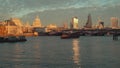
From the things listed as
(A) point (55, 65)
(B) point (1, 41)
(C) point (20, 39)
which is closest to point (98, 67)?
(A) point (55, 65)

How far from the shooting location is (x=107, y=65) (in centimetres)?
4188

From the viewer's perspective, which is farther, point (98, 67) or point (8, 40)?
point (8, 40)

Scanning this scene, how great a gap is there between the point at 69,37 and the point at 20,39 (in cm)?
5886

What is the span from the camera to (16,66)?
41.1m

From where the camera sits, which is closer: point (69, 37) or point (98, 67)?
point (98, 67)

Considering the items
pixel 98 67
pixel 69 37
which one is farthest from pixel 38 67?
pixel 69 37

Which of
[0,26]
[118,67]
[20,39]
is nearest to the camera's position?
[118,67]

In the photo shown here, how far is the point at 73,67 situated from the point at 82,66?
57.7 inches

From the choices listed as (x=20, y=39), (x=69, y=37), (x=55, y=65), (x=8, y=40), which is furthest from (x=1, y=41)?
(x=55, y=65)

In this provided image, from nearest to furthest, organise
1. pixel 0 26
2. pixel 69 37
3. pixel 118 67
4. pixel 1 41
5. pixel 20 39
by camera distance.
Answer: pixel 118 67 < pixel 1 41 < pixel 20 39 < pixel 0 26 < pixel 69 37

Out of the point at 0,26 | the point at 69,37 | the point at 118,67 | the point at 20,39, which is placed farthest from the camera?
the point at 69,37

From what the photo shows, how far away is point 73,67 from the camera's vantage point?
131 feet

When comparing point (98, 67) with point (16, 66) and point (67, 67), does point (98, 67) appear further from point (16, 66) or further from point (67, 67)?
point (16, 66)

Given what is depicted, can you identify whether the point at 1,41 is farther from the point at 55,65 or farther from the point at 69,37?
the point at 55,65
